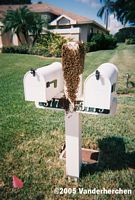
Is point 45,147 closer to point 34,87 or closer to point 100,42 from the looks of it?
point 34,87

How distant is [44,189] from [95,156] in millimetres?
1346

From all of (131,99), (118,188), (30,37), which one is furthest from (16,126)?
(30,37)

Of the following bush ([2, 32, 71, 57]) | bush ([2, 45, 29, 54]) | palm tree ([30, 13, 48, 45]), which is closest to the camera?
bush ([2, 32, 71, 57])

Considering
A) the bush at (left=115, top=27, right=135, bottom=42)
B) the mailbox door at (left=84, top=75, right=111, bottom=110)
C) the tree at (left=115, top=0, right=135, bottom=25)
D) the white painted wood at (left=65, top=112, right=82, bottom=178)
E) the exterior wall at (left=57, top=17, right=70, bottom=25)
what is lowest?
the white painted wood at (left=65, top=112, right=82, bottom=178)

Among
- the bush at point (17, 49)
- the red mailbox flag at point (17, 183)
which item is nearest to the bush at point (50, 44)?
the bush at point (17, 49)

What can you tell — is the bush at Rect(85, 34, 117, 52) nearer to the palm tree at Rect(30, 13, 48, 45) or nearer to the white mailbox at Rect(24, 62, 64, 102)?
the palm tree at Rect(30, 13, 48, 45)

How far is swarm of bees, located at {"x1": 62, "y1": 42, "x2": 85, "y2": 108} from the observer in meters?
2.98

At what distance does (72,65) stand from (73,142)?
1324mm

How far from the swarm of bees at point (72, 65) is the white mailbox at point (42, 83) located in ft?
0.64

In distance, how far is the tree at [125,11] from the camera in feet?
118

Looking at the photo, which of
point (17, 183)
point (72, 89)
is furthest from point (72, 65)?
point (17, 183)

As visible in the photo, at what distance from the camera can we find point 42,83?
2969mm

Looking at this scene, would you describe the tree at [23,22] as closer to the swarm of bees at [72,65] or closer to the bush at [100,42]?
the bush at [100,42]

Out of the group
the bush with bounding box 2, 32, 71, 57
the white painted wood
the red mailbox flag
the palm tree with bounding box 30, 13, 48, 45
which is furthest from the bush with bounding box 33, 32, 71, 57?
the red mailbox flag
